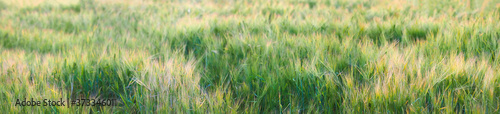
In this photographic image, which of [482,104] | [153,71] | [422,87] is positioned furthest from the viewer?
[153,71]

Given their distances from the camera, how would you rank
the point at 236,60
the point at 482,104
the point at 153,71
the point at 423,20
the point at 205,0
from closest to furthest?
the point at 482,104, the point at 153,71, the point at 236,60, the point at 423,20, the point at 205,0

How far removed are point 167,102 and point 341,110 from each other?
2.02 feet

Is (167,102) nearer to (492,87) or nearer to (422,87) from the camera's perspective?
(422,87)

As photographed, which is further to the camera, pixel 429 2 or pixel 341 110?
pixel 429 2

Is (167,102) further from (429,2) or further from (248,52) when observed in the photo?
(429,2)

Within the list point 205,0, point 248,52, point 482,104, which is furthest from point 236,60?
point 205,0

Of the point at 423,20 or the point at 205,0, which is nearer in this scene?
the point at 423,20

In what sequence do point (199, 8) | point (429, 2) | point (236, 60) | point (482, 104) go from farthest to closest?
point (199, 8), point (429, 2), point (236, 60), point (482, 104)

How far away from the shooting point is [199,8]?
10.8ft

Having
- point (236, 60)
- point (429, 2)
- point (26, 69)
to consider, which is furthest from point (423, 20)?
point (26, 69)

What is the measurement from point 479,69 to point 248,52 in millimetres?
1025

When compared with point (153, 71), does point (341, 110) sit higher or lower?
lower

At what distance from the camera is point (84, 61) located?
139cm

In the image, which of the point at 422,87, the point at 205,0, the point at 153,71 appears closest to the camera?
the point at 422,87
